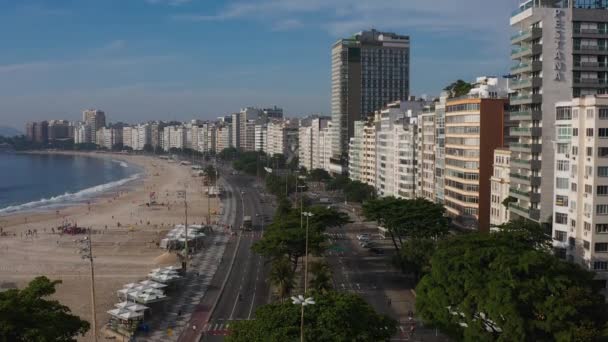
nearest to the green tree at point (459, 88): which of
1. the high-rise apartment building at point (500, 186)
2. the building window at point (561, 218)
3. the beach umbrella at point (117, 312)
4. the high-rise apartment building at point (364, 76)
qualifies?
the high-rise apartment building at point (500, 186)

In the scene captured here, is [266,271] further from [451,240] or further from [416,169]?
[416,169]

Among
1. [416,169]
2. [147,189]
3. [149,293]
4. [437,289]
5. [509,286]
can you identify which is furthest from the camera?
[147,189]

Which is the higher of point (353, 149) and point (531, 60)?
point (531, 60)

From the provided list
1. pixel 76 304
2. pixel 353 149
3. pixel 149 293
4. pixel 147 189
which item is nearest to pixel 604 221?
pixel 149 293

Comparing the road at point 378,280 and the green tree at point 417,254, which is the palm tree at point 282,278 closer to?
the road at point 378,280

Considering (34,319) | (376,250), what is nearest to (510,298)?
(34,319)

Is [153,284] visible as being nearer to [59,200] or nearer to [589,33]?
[589,33]
